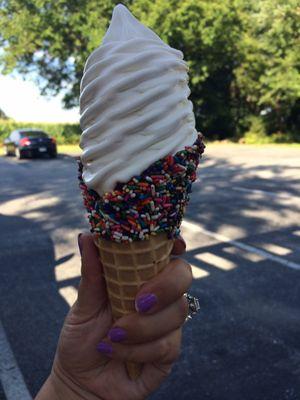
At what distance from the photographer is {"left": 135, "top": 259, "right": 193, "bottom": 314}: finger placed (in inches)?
63.1

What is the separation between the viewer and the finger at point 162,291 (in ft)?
5.26

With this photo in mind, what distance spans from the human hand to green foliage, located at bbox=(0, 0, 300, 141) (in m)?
23.9

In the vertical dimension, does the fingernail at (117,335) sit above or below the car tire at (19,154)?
above

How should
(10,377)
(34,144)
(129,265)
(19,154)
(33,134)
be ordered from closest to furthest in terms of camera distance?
(129,265) < (10,377) < (34,144) < (19,154) < (33,134)

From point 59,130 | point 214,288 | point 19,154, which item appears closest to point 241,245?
point 214,288

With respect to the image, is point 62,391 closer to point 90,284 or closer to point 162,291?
point 90,284

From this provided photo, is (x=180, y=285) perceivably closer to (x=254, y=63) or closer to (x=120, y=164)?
(x=120, y=164)

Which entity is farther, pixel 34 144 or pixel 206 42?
pixel 206 42

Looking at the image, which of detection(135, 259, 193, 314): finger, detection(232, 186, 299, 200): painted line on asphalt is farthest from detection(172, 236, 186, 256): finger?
detection(232, 186, 299, 200): painted line on asphalt

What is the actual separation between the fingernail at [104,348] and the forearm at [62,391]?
0.18m

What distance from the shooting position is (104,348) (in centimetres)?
167

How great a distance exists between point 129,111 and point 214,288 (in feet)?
11.1

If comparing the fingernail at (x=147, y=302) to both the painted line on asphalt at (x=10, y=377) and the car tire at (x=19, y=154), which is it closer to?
the painted line on asphalt at (x=10, y=377)

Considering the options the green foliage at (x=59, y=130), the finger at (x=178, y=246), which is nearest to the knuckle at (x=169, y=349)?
the finger at (x=178, y=246)
